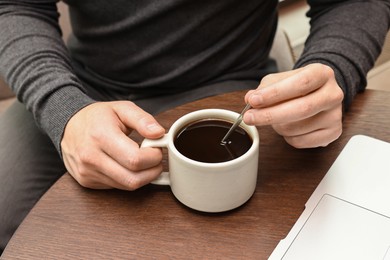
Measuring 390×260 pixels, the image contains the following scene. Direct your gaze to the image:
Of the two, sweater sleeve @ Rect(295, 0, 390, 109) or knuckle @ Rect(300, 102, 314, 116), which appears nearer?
knuckle @ Rect(300, 102, 314, 116)

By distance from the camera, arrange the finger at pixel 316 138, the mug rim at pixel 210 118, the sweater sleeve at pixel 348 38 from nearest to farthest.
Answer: the mug rim at pixel 210 118 < the finger at pixel 316 138 < the sweater sleeve at pixel 348 38

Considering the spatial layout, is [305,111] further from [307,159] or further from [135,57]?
[135,57]

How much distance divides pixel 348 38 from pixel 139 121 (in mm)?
418

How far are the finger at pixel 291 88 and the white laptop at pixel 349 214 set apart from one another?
14 centimetres

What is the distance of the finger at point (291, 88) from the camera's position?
1.80 ft

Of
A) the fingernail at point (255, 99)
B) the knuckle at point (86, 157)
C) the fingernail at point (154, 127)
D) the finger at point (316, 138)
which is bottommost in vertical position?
the finger at point (316, 138)

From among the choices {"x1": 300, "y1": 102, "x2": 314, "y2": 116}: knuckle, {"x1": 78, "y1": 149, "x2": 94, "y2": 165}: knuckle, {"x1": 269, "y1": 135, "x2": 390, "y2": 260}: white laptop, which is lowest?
{"x1": 269, "y1": 135, "x2": 390, "y2": 260}: white laptop

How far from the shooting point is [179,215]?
0.58 meters

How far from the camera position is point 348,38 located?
30.3 inches

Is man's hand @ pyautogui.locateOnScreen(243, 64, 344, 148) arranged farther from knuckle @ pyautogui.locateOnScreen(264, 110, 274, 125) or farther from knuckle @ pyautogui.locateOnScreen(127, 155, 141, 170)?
knuckle @ pyautogui.locateOnScreen(127, 155, 141, 170)

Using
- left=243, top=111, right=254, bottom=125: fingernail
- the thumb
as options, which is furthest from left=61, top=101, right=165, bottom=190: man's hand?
left=243, top=111, right=254, bottom=125: fingernail

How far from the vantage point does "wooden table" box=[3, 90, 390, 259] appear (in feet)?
1.79

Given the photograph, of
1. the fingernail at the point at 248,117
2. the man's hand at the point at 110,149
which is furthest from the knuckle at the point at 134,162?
the fingernail at the point at 248,117

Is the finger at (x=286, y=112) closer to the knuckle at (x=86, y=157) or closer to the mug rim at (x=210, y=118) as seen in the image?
the mug rim at (x=210, y=118)
